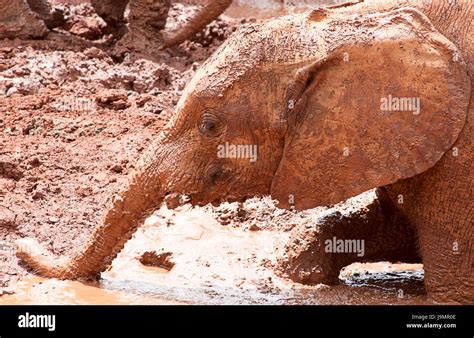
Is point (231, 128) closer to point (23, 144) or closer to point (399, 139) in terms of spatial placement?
point (399, 139)

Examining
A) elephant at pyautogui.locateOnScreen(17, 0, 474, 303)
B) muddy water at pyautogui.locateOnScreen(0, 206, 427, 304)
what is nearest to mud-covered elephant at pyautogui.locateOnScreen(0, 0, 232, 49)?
muddy water at pyautogui.locateOnScreen(0, 206, 427, 304)

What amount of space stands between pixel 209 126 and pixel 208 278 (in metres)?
1.04

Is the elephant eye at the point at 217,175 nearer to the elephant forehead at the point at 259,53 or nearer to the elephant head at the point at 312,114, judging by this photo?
the elephant head at the point at 312,114

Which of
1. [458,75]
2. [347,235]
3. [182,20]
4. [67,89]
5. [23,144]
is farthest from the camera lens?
[182,20]

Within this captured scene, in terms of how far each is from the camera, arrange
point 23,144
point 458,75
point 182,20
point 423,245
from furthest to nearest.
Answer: point 182,20
point 23,144
point 423,245
point 458,75

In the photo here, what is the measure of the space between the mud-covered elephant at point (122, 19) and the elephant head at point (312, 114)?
16.6 feet

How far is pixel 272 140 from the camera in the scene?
16.6 ft

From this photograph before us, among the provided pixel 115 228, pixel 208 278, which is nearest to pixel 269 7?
pixel 208 278

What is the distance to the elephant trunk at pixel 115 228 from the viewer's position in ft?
16.8

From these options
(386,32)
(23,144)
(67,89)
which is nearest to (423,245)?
(386,32)

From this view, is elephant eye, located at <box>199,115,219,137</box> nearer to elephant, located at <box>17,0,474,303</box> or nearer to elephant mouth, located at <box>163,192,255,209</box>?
elephant, located at <box>17,0,474,303</box>

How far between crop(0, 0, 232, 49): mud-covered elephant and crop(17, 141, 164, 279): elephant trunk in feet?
15.0

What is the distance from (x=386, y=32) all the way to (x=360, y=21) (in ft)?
0.45

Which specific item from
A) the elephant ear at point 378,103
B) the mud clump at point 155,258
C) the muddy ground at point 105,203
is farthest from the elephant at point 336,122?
the mud clump at point 155,258
